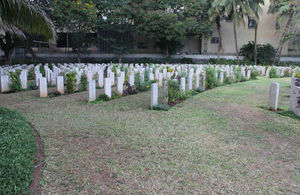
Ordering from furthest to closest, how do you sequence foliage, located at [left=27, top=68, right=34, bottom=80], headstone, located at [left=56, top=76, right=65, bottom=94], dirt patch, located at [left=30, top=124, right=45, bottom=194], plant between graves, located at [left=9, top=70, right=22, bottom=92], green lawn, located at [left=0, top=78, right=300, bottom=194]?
foliage, located at [left=27, top=68, right=34, bottom=80] < plant between graves, located at [left=9, top=70, right=22, bottom=92] < headstone, located at [left=56, top=76, right=65, bottom=94] < green lawn, located at [left=0, top=78, right=300, bottom=194] < dirt patch, located at [left=30, top=124, right=45, bottom=194]

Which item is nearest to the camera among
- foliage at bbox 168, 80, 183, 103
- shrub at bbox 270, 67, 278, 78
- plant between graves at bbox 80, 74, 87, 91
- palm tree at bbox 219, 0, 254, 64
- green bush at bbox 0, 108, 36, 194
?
green bush at bbox 0, 108, 36, 194

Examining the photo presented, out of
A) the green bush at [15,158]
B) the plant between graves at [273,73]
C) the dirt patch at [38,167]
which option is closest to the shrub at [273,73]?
the plant between graves at [273,73]

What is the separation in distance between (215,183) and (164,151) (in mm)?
1006

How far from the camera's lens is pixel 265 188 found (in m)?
2.82

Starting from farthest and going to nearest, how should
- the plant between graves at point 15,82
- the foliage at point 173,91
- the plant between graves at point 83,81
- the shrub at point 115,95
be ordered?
1. the plant between graves at point 83,81
2. the plant between graves at point 15,82
3. the shrub at point 115,95
4. the foliage at point 173,91

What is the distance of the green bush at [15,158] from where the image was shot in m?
2.52

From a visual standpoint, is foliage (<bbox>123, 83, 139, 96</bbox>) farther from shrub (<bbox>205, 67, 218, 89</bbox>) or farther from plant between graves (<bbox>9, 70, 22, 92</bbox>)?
plant between graves (<bbox>9, 70, 22, 92</bbox>)

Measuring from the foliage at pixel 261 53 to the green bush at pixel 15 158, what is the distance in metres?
25.9

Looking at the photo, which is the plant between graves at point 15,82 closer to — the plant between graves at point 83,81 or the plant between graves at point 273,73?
the plant between graves at point 83,81

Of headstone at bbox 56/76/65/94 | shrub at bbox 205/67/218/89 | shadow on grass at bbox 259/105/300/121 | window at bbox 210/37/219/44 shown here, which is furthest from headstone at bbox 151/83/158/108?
window at bbox 210/37/219/44

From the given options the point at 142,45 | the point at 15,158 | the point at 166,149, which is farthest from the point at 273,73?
the point at 142,45

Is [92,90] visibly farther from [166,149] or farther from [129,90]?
[166,149]

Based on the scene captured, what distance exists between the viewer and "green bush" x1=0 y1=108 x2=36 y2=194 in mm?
2516

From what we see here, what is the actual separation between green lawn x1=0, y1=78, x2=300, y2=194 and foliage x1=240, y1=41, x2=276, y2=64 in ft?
69.9
